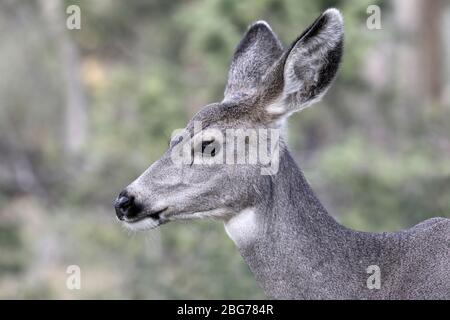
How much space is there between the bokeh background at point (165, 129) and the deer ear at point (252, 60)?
1278mm

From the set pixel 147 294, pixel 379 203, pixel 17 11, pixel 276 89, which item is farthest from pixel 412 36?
pixel 276 89

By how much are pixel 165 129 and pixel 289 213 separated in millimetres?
14564

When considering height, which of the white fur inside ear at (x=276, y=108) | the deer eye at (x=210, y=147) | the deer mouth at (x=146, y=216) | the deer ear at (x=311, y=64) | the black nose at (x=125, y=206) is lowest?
the deer mouth at (x=146, y=216)

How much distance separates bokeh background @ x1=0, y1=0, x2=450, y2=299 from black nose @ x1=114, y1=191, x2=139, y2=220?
1.15m

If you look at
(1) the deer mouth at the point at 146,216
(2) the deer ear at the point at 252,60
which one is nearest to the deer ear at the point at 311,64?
(2) the deer ear at the point at 252,60

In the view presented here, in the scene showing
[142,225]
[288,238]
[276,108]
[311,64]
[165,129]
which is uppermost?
[165,129]

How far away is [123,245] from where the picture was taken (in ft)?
59.9

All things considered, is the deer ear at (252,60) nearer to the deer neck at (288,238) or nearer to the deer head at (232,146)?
the deer head at (232,146)

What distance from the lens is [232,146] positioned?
256 inches

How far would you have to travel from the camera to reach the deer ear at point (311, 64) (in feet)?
20.7

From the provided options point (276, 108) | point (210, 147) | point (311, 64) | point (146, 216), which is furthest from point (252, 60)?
point (146, 216)

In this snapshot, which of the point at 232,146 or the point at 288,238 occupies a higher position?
A: the point at 232,146

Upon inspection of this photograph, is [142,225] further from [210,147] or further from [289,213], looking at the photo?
[289,213]

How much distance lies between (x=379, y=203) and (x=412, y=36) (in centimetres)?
889
